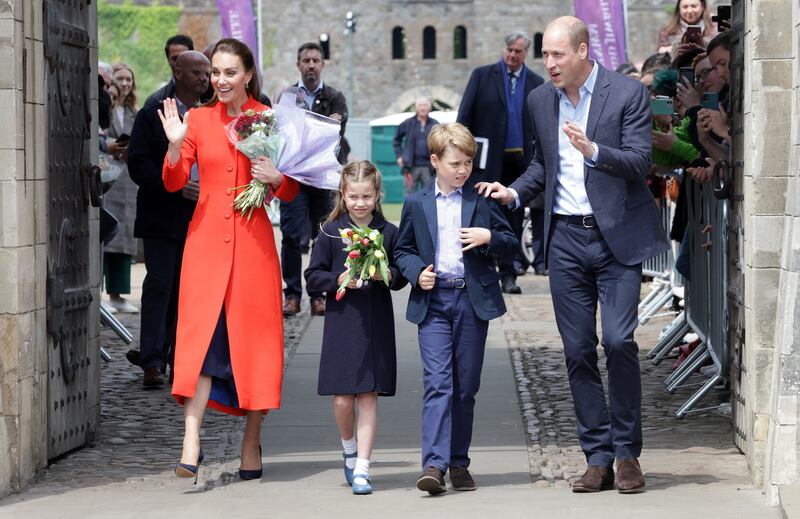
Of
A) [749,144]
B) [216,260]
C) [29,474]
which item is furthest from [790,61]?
[29,474]

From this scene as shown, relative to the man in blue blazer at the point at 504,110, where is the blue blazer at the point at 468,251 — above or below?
below

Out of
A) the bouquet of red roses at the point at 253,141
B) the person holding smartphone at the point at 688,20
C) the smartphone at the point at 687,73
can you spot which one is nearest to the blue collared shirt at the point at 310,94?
the person holding smartphone at the point at 688,20

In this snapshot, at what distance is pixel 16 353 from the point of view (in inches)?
271

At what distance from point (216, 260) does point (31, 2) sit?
4.42ft

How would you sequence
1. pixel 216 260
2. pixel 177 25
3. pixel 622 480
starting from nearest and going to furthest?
pixel 622 480 < pixel 216 260 < pixel 177 25

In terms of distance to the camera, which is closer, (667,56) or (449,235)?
(449,235)

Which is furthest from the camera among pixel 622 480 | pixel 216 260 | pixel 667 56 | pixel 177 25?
pixel 177 25

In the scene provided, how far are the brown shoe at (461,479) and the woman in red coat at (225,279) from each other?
0.87 m

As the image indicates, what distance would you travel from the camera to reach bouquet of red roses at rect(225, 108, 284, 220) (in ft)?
23.4

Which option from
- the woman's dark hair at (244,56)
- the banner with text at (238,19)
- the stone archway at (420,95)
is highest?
the banner with text at (238,19)

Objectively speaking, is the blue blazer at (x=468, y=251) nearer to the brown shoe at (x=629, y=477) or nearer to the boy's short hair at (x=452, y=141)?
the boy's short hair at (x=452, y=141)

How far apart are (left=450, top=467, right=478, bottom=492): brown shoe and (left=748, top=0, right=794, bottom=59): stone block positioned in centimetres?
211

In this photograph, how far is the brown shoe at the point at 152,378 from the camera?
9.87 metres

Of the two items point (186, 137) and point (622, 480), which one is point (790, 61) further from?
point (186, 137)
